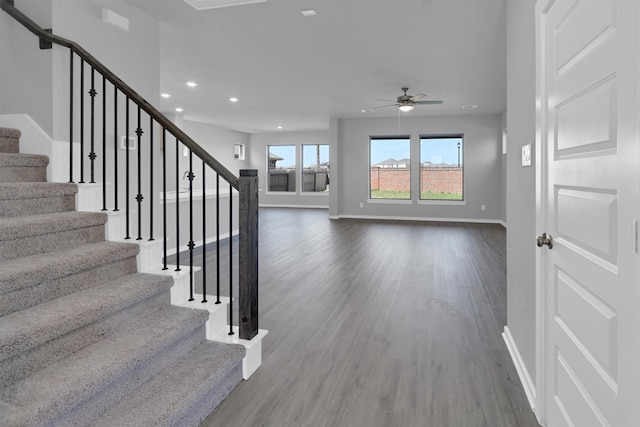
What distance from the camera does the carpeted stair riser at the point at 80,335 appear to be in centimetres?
152

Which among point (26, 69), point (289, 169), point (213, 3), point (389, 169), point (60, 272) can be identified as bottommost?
point (60, 272)

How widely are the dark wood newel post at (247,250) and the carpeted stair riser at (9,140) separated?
1.96m

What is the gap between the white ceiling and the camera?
12.7ft

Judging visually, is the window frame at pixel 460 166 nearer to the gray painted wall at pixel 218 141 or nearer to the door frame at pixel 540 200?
the gray painted wall at pixel 218 141

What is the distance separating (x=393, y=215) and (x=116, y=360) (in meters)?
9.49

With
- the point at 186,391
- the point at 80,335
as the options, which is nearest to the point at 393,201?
the point at 186,391

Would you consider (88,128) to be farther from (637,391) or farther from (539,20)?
(637,391)

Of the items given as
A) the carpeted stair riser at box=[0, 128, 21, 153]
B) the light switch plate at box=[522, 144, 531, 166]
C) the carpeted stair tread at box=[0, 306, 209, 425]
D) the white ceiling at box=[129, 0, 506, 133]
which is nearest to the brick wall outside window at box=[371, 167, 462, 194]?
the white ceiling at box=[129, 0, 506, 133]

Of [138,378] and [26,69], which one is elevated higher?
[26,69]

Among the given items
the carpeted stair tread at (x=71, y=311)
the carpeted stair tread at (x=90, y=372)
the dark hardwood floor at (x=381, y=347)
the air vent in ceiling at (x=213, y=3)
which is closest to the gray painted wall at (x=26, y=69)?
the air vent in ceiling at (x=213, y=3)

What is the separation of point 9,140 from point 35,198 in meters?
0.90

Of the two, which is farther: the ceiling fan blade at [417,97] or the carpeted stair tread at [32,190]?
the ceiling fan blade at [417,97]

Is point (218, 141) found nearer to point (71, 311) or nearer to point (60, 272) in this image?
point (60, 272)

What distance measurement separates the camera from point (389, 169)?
10852mm
